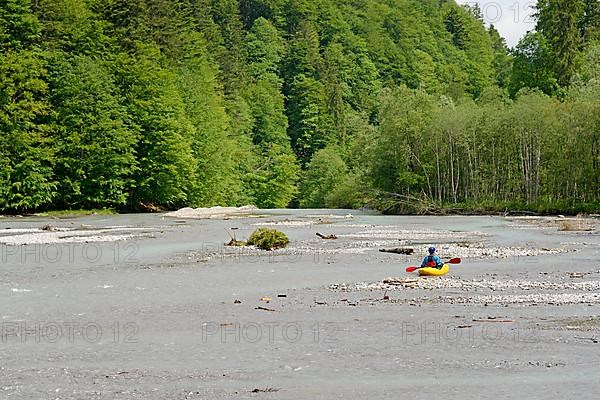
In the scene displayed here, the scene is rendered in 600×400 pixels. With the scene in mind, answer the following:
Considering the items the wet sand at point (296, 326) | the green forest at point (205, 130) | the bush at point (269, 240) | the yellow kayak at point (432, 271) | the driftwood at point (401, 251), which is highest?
the green forest at point (205, 130)

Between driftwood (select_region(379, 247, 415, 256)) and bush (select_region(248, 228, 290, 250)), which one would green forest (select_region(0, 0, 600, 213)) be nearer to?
bush (select_region(248, 228, 290, 250))

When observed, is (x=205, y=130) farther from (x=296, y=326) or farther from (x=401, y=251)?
(x=296, y=326)

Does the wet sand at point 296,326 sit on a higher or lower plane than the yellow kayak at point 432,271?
lower


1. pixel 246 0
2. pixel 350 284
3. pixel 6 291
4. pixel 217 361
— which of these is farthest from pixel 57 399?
pixel 246 0

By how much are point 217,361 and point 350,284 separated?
30.8 feet

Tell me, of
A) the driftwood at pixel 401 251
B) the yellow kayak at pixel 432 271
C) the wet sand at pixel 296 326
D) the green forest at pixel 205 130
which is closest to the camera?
the wet sand at pixel 296 326

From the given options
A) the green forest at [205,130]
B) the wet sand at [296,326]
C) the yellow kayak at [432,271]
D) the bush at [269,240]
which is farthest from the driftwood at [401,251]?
the green forest at [205,130]

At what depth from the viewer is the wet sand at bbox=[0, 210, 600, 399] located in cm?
1147

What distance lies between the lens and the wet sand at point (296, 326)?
37.6 feet

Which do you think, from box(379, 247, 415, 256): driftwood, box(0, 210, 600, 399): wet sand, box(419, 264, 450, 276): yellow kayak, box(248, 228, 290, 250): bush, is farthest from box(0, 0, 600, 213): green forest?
box(419, 264, 450, 276): yellow kayak

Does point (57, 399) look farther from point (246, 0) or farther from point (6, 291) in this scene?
point (246, 0)

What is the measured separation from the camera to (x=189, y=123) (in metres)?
83.1

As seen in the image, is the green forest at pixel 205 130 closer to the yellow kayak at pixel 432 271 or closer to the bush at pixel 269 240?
the bush at pixel 269 240

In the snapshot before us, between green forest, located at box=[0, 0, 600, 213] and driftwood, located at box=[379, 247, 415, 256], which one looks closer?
driftwood, located at box=[379, 247, 415, 256]
